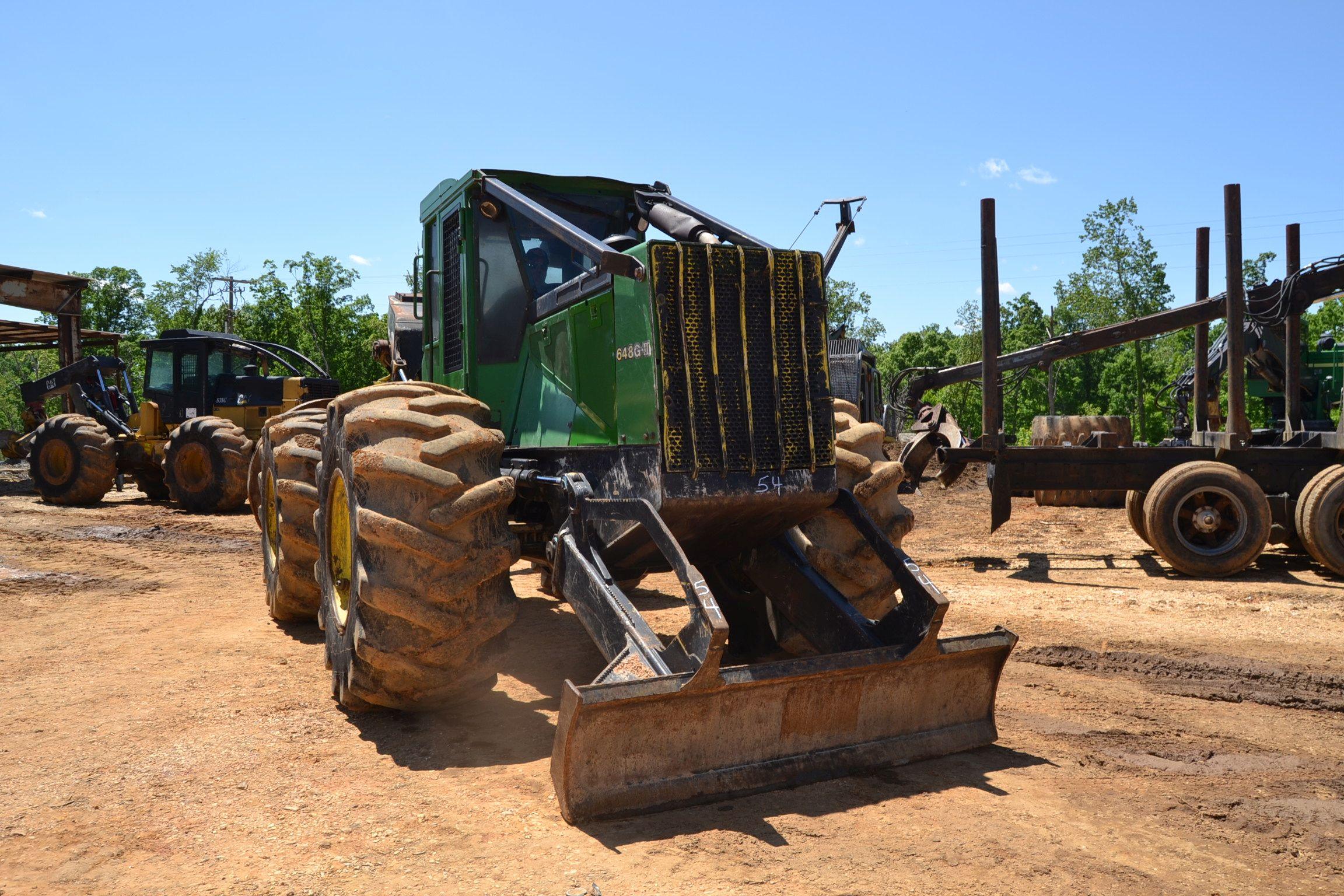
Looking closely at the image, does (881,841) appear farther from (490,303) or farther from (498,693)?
(490,303)

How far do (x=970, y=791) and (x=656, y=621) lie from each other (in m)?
3.78

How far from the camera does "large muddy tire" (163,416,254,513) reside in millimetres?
15617

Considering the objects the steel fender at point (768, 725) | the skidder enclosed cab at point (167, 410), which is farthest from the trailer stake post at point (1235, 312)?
the skidder enclosed cab at point (167, 410)

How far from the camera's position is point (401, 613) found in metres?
4.50

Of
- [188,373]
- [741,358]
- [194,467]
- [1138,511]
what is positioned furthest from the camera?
[188,373]

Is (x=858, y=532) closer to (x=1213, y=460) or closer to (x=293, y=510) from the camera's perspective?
(x=293, y=510)

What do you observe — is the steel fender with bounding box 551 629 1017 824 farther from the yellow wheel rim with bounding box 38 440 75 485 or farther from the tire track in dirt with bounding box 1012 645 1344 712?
the yellow wheel rim with bounding box 38 440 75 485

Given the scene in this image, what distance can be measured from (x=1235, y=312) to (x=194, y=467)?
14.9 m

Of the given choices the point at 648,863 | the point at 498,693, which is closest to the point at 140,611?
the point at 498,693

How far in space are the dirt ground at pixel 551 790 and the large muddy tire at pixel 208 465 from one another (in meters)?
7.69

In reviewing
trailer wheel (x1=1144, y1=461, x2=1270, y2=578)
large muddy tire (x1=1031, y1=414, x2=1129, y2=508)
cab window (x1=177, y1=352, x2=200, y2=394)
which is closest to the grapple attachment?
trailer wheel (x1=1144, y1=461, x2=1270, y2=578)

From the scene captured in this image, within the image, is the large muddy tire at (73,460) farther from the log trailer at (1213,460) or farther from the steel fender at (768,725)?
the steel fender at (768,725)

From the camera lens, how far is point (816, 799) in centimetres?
421

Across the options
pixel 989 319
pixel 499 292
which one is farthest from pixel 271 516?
pixel 989 319
